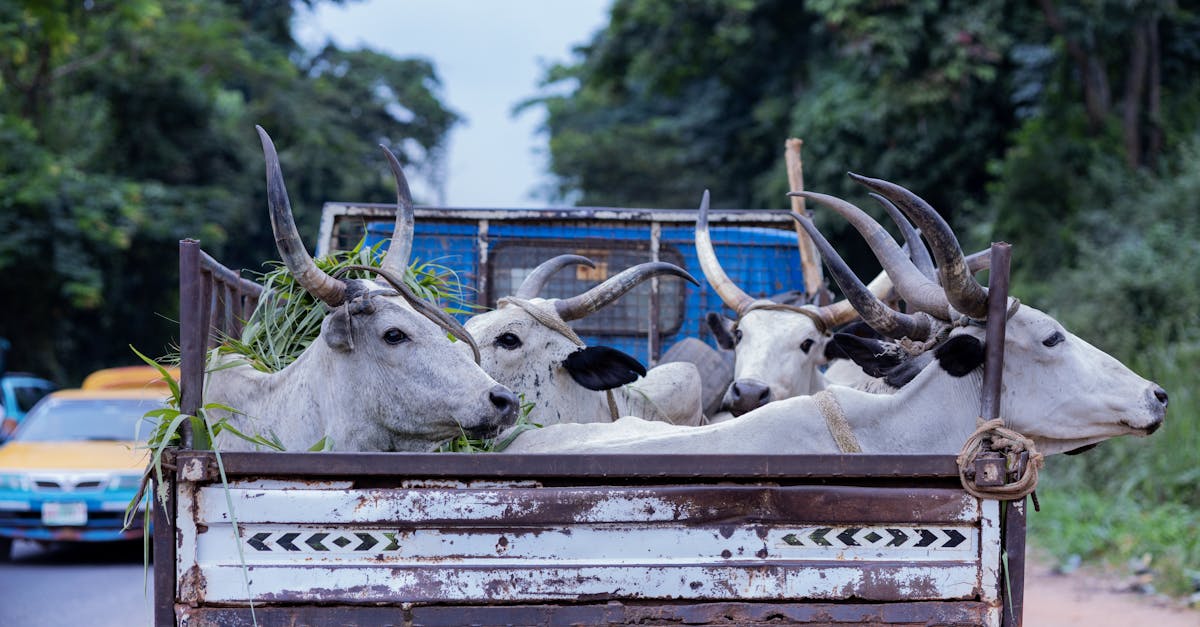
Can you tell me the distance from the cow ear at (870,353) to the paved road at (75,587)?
386 cm

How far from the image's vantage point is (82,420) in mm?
11539

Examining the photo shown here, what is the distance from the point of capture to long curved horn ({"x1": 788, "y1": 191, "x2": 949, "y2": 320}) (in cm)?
444

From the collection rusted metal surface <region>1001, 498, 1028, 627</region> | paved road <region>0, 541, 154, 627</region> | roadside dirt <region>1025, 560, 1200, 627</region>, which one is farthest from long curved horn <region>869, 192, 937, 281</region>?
paved road <region>0, 541, 154, 627</region>

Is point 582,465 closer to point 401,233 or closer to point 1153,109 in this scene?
point 401,233

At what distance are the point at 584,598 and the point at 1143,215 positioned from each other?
12.2 metres

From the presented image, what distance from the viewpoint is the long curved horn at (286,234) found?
4.15m

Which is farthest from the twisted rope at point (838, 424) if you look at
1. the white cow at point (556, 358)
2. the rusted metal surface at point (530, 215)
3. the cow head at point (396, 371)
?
the rusted metal surface at point (530, 215)

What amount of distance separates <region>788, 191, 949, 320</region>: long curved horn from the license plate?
24.8 feet

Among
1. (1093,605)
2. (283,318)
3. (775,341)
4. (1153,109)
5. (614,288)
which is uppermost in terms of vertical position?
(1153,109)

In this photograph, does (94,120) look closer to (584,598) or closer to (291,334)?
(291,334)

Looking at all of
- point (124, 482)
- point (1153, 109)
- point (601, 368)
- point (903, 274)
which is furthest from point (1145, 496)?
point (124, 482)

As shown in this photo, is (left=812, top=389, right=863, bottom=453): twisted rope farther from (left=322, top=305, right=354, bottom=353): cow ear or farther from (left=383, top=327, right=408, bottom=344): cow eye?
(left=322, top=305, right=354, bottom=353): cow ear

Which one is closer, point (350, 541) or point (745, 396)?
point (350, 541)

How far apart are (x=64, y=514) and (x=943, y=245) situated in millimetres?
8245
